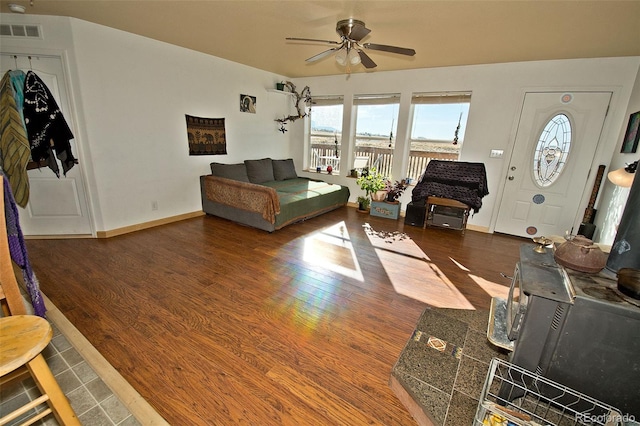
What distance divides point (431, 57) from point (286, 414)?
4.22 metres

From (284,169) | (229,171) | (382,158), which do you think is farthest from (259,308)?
(382,158)

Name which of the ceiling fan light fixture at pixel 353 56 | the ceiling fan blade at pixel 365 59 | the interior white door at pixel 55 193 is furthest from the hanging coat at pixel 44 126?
the ceiling fan blade at pixel 365 59

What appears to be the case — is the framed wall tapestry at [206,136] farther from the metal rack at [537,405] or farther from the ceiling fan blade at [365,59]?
the metal rack at [537,405]

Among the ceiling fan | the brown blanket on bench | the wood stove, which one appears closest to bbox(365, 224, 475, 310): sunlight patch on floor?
the wood stove

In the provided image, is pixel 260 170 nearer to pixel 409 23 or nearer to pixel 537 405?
pixel 409 23

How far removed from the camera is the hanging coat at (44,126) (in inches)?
111

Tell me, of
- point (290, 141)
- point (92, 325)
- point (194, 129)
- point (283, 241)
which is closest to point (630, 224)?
point (283, 241)

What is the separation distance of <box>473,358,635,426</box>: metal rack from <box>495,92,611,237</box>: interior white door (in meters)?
3.36

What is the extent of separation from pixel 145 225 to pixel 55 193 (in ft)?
3.21

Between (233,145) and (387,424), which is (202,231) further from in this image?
(387,424)

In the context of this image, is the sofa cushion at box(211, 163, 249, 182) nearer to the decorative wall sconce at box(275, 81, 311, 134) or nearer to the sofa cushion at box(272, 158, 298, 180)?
the sofa cushion at box(272, 158, 298, 180)

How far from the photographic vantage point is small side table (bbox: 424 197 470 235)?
397 cm

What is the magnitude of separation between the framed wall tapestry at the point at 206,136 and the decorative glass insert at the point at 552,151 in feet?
15.7

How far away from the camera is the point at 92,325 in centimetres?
→ 186
